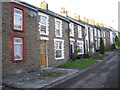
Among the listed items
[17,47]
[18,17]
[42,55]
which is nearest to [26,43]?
[17,47]

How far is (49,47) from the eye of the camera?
51.9 ft

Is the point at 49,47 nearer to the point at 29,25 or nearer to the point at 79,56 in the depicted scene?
the point at 29,25

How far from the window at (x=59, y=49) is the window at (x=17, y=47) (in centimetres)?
553

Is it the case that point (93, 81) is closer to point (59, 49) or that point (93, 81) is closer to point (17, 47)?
point (17, 47)

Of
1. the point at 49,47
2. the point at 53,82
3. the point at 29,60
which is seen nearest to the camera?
the point at 53,82

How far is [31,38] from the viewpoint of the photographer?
13094 mm

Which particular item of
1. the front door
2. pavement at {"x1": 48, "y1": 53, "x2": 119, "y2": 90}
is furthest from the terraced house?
pavement at {"x1": 48, "y1": 53, "x2": 119, "y2": 90}

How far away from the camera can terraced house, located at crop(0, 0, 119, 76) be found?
36.0 ft

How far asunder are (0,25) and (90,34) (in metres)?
22.9

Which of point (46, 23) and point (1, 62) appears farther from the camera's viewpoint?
point (46, 23)

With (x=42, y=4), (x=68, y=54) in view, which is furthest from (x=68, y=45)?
(x=42, y=4)

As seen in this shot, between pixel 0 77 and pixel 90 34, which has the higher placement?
pixel 90 34

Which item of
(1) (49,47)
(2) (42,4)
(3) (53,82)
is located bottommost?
(3) (53,82)

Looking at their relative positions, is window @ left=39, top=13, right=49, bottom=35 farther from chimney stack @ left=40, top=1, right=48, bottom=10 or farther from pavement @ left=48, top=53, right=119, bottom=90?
pavement @ left=48, top=53, right=119, bottom=90
